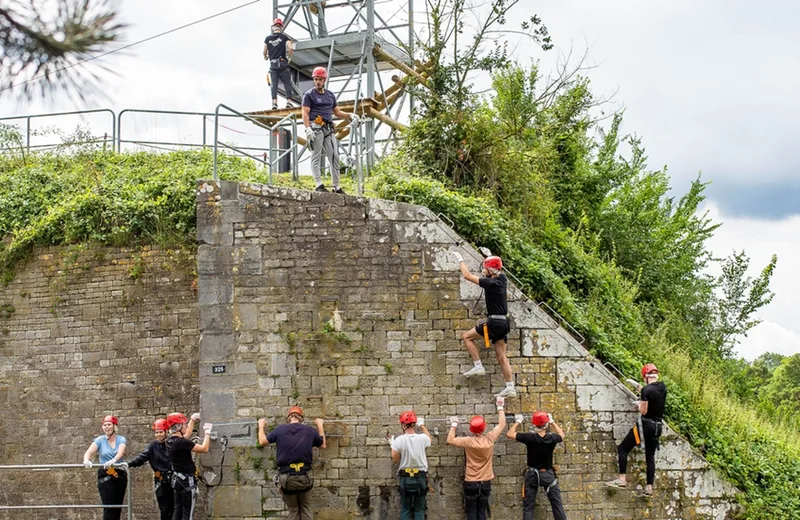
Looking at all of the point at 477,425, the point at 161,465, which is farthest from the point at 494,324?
the point at 161,465

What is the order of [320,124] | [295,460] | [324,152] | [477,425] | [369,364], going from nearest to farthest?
[295,460] < [477,425] < [369,364] < [320,124] < [324,152]

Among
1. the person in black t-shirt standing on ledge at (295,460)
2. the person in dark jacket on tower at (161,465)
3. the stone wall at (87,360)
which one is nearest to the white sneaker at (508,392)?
the person in black t-shirt standing on ledge at (295,460)

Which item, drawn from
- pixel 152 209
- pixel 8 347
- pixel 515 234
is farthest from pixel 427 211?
pixel 8 347

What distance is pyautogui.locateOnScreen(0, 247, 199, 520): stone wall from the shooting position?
1273cm

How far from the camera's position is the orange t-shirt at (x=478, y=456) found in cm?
1064

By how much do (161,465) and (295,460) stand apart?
169 centimetres

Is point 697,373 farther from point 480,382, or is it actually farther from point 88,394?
point 88,394

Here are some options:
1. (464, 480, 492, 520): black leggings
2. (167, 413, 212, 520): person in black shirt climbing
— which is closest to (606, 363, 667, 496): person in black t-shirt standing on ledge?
(464, 480, 492, 520): black leggings

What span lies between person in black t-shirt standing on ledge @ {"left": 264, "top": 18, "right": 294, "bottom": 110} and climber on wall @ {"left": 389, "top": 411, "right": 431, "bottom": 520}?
768 cm

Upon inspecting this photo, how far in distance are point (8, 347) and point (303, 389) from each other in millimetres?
5310

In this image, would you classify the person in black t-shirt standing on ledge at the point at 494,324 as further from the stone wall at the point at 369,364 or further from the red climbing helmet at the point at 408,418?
the red climbing helmet at the point at 408,418

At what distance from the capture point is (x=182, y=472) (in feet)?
35.0

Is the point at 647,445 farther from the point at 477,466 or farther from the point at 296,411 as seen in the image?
the point at 296,411

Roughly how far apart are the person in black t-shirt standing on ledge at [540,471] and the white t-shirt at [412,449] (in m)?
1.13
